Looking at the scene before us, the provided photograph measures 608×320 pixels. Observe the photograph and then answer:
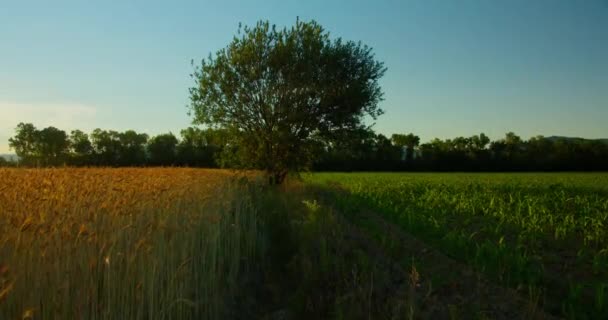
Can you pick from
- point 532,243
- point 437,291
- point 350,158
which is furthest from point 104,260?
point 350,158

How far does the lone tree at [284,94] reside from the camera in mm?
21969

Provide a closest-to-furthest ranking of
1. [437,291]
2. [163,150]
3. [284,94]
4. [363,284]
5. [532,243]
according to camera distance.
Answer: [437,291]
[363,284]
[532,243]
[284,94]
[163,150]

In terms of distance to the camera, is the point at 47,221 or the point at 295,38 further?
the point at 295,38

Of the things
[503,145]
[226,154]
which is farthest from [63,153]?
[503,145]

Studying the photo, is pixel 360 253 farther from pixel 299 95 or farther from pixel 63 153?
pixel 63 153

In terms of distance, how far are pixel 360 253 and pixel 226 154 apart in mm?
17915

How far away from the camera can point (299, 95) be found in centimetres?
2192

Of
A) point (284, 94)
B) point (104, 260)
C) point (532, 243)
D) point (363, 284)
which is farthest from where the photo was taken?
point (284, 94)

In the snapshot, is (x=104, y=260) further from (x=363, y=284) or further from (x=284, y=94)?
(x=284, y=94)

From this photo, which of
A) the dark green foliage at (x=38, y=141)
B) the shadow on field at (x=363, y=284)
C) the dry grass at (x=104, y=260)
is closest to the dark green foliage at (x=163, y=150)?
the dark green foliage at (x=38, y=141)

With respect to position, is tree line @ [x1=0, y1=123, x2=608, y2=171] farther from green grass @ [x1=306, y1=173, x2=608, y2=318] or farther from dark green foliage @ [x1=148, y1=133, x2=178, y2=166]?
green grass @ [x1=306, y1=173, x2=608, y2=318]

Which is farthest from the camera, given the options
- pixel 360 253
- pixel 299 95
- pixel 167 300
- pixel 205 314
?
pixel 299 95

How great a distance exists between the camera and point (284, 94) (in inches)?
870

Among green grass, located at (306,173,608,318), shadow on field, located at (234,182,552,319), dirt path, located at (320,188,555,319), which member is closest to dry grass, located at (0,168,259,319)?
shadow on field, located at (234,182,552,319)
